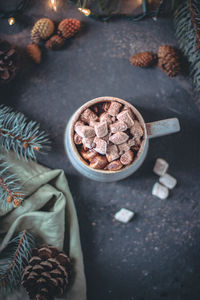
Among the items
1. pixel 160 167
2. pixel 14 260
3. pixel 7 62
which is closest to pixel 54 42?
pixel 7 62

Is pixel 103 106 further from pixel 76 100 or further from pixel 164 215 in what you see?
pixel 164 215

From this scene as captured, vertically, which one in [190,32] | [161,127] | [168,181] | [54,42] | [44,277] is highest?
[190,32]

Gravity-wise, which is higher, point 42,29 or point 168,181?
point 42,29

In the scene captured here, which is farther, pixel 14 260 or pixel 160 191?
pixel 160 191

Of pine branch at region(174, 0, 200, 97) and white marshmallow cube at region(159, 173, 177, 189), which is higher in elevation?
pine branch at region(174, 0, 200, 97)

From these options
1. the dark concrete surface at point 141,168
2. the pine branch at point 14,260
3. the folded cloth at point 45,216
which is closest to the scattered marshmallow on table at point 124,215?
the dark concrete surface at point 141,168

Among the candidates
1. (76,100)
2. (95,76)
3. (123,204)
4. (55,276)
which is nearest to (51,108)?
(76,100)

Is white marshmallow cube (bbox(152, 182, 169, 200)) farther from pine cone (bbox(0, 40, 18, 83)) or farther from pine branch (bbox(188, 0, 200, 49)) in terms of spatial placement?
pine cone (bbox(0, 40, 18, 83))

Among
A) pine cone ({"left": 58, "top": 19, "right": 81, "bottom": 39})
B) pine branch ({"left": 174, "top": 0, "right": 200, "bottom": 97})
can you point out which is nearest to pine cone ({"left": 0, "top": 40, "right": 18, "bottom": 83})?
pine cone ({"left": 58, "top": 19, "right": 81, "bottom": 39})

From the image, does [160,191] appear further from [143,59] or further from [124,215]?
[143,59]
